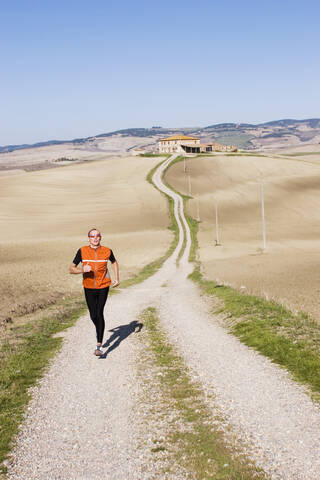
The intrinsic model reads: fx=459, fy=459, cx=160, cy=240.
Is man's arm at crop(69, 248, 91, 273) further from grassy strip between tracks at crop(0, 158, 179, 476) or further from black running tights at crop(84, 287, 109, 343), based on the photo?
grassy strip between tracks at crop(0, 158, 179, 476)

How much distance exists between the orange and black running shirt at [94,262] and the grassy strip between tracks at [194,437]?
10.7 feet

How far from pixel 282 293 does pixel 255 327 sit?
1250cm

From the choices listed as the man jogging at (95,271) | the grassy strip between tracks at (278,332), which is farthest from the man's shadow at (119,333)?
the grassy strip between tracks at (278,332)

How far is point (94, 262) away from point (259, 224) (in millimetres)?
81159

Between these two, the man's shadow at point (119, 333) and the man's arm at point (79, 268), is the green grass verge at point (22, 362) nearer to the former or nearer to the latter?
the man's shadow at point (119, 333)

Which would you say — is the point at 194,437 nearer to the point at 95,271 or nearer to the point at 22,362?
the point at 95,271

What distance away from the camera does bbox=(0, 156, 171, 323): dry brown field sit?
38.5 m

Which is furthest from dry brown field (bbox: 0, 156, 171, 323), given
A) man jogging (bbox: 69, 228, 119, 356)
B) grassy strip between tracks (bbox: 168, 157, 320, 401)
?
grassy strip between tracks (bbox: 168, 157, 320, 401)

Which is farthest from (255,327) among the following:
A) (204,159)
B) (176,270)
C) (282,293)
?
(204,159)

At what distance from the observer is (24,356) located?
49.8 ft

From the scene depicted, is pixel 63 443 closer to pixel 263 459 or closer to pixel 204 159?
pixel 263 459

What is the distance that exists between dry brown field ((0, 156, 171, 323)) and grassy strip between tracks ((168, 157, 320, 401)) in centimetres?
1179

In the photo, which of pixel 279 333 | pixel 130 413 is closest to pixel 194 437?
pixel 130 413

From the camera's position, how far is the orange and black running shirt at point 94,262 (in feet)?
46.3
